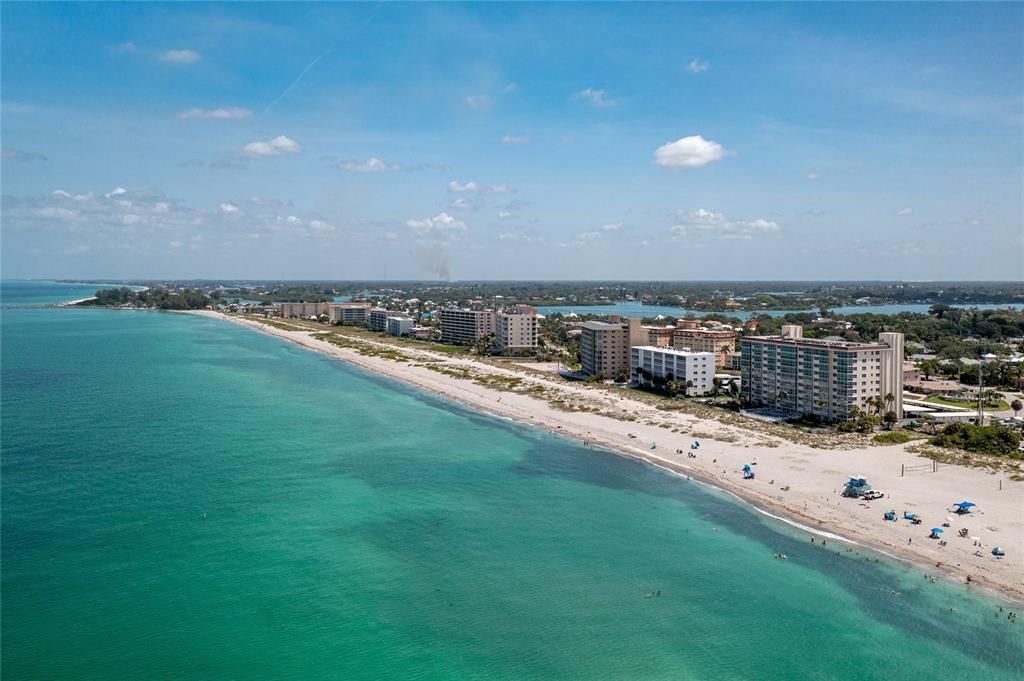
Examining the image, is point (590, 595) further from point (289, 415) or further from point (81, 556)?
point (289, 415)

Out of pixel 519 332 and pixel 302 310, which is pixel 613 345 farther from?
pixel 302 310

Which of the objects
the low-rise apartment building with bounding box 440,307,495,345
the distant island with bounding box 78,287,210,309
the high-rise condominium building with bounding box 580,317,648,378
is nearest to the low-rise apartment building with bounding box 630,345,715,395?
the high-rise condominium building with bounding box 580,317,648,378

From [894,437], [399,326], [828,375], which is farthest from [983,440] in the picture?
[399,326]

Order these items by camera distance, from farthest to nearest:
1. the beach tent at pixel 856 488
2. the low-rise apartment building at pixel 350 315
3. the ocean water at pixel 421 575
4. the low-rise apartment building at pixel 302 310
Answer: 1. the low-rise apartment building at pixel 302 310
2. the low-rise apartment building at pixel 350 315
3. the beach tent at pixel 856 488
4. the ocean water at pixel 421 575

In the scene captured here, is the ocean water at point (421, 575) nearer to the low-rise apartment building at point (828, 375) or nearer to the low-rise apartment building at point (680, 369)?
the low-rise apartment building at point (828, 375)

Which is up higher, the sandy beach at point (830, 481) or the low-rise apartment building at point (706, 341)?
the low-rise apartment building at point (706, 341)

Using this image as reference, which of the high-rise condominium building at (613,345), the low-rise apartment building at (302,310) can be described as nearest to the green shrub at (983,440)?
the high-rise condominium building at (613,345)
